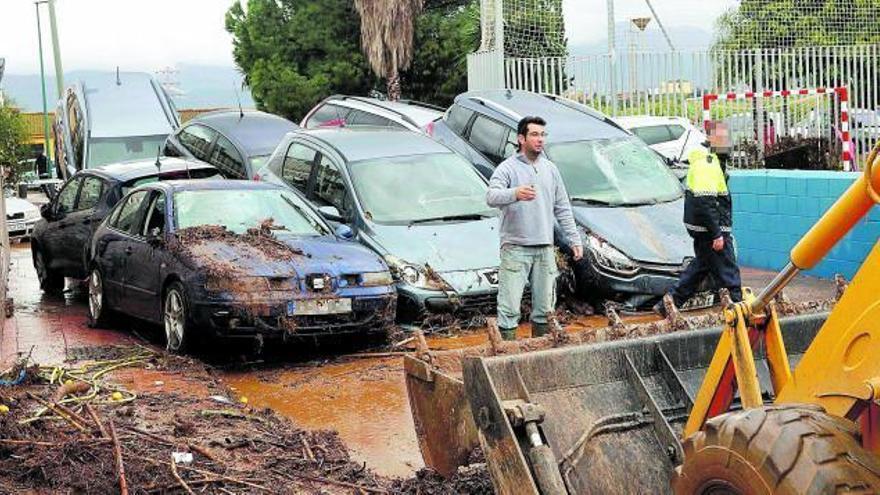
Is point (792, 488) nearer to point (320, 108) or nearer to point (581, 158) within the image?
point (581, 158)

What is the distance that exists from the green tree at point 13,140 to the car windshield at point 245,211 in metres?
24.5

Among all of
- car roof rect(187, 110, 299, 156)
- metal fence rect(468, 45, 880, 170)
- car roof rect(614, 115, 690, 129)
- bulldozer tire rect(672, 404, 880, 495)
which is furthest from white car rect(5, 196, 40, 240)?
bulldozer tire rect(672, 404, 880, 495)

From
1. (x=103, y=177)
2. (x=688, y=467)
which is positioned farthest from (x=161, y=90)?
(x=688, y=467)

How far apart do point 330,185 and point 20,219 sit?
11.2 m

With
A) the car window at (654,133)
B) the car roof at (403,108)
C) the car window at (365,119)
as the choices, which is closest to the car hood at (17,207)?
the car roof at (403,108)

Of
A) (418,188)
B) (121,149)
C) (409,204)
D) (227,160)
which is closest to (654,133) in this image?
(227,160)

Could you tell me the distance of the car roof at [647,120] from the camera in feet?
67.5

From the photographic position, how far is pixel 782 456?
3582 millimetres

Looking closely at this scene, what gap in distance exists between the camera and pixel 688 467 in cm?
406

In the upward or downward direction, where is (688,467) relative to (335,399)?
upward

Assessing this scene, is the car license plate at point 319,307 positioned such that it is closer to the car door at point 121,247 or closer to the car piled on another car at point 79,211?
the car door at point 121,247

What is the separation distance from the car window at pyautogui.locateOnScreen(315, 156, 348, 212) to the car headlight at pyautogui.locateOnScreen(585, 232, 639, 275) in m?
2.41

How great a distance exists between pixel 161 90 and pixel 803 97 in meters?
12.1

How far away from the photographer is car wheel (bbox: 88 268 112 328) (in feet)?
38.3
